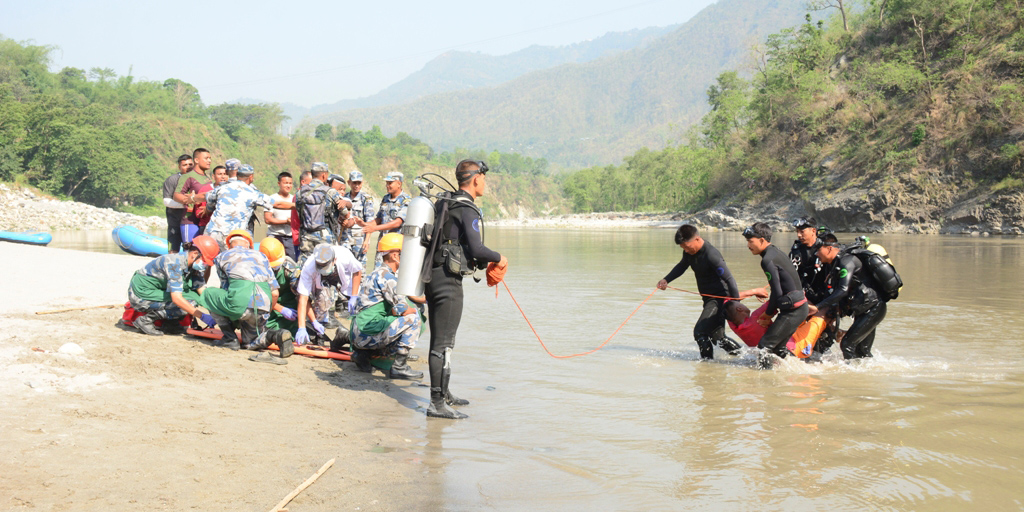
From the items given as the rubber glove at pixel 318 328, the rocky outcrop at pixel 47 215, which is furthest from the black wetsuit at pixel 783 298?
the rocky outcrop at pixel 47 215

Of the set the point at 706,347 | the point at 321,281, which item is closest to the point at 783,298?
the point at 706,347

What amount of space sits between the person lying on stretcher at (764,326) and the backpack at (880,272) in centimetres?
61

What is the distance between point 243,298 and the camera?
6.69 meters

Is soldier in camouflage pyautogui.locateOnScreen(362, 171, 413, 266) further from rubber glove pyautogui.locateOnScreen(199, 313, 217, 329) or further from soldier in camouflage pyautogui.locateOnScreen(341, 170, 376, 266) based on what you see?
rubber glove pyautogui.locateOnScreen(199, 313, 217, 329)

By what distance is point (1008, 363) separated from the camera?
7145mm

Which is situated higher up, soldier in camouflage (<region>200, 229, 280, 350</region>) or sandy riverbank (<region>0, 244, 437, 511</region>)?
soldier in camouflage (<region>200, 229, 280, 350</region>)

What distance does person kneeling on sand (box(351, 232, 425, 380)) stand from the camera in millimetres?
6359

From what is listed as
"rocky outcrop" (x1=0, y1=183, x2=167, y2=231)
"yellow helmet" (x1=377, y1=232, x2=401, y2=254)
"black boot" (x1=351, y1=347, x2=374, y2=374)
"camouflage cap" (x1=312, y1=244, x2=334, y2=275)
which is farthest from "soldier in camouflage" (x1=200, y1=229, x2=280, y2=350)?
"rocky outcrop" (x1=0, y1=183, x2=167, y2=231)

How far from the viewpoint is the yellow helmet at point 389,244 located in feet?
21.6

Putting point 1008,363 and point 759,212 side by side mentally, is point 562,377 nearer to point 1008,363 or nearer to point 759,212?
point 1008,363

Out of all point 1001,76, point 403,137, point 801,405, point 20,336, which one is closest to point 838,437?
point 801,405

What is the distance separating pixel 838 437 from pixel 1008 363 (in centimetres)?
356

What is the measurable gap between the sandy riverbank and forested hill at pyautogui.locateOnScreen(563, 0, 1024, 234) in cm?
3383

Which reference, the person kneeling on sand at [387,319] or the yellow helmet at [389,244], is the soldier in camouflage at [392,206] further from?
the person kneeling on sand at [387,319]
